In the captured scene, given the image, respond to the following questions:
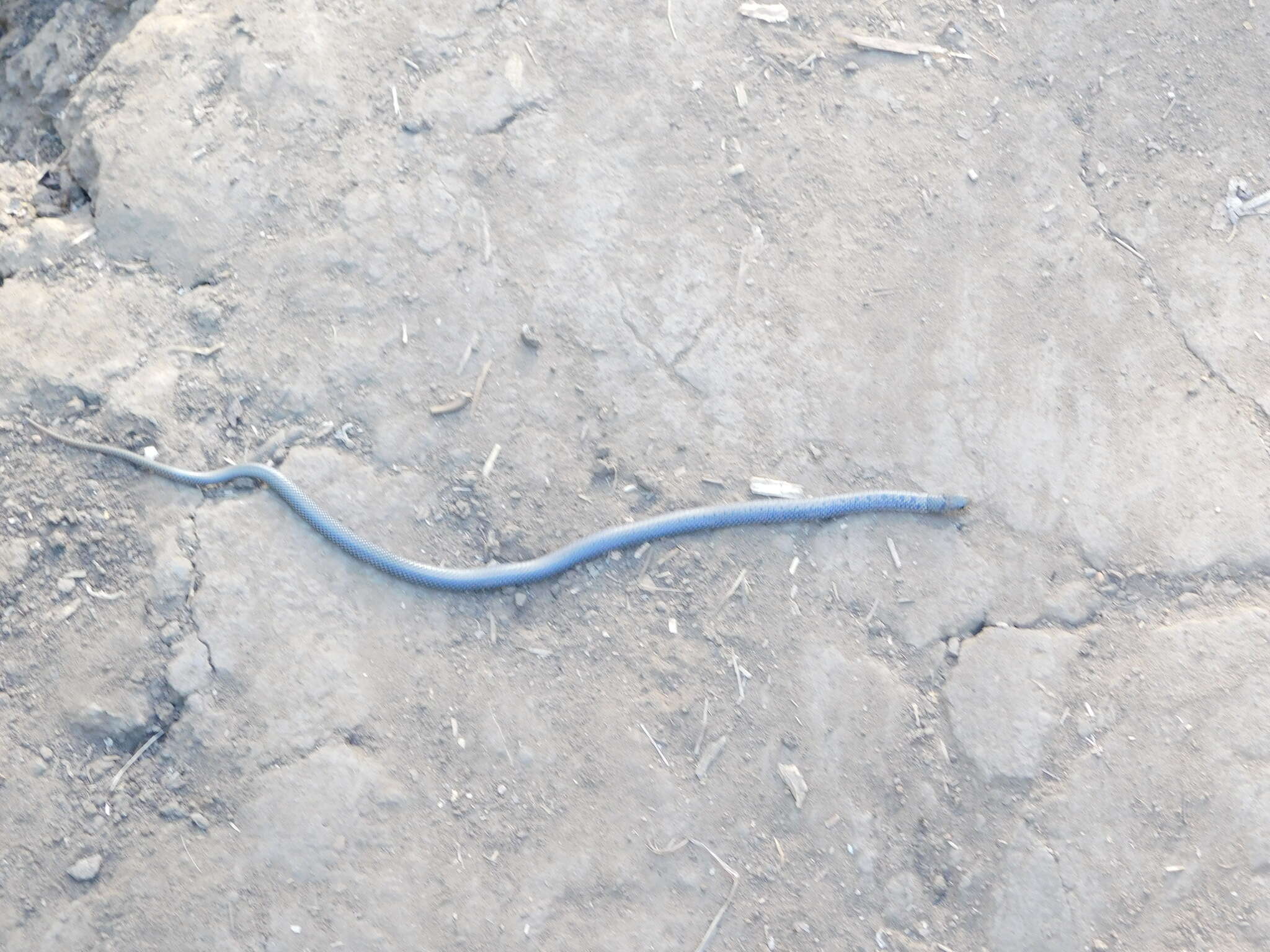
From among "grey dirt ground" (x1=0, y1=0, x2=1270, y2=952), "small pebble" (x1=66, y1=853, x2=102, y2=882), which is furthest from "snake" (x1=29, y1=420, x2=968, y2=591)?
"small pebble" (x1=66, y1=853, x2=102, y2=882)

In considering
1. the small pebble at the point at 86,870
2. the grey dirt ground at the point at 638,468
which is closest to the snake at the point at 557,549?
the grey dirt ground at the point at 638,468

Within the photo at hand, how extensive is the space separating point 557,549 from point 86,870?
2.03 metres

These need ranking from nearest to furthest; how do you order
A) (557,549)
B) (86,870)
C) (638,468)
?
(86,870)
(557,549)
(638,468)

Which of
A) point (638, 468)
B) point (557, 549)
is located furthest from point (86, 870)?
point (638, 468)

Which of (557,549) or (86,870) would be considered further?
(557,549)

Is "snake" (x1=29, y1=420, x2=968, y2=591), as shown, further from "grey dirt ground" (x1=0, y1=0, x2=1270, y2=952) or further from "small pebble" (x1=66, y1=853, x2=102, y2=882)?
"small pebble" (x1=66, y1=853, x2=102, y2=882)

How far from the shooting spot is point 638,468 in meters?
4.41

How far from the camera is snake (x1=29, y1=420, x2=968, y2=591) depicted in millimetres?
4176

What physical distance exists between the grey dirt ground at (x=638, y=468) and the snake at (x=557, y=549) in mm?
73

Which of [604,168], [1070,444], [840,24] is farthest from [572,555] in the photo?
[840,24]

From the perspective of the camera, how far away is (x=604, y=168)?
4.77 m

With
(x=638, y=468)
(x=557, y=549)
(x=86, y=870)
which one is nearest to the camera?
(x=86, y=870)

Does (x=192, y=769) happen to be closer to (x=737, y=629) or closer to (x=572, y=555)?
(x=572, y=555)

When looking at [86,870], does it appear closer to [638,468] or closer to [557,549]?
[557,549]
